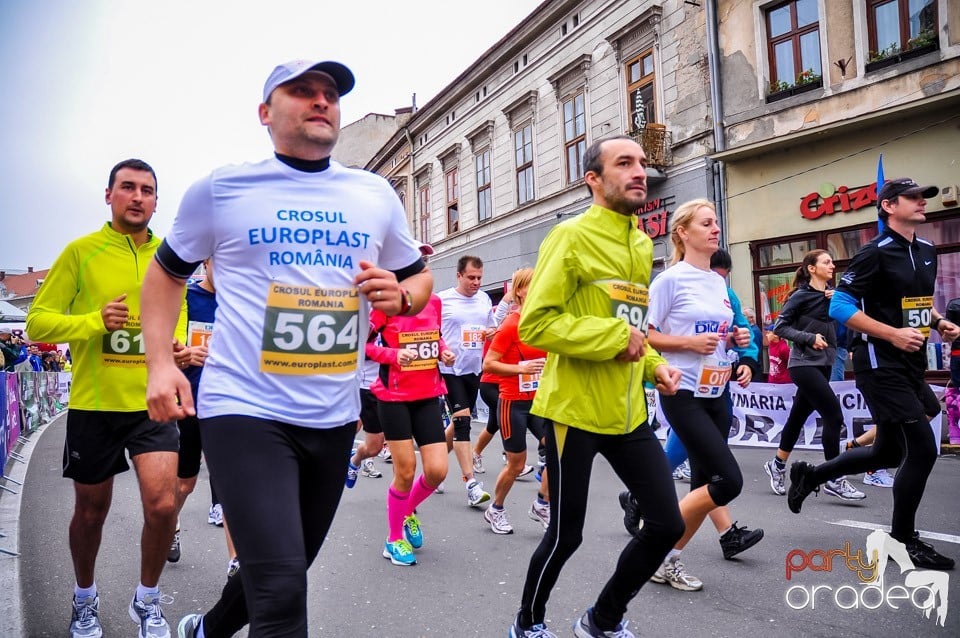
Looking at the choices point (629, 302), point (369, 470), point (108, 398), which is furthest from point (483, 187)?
point (629, 302)

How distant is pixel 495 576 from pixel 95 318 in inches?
103

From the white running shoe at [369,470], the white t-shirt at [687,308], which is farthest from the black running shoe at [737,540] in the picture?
the white running shoe at [369,470]

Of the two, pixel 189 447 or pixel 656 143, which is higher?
pixel 656 143

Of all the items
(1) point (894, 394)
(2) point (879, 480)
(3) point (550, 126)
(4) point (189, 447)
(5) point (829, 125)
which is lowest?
(2) point (879, 480)

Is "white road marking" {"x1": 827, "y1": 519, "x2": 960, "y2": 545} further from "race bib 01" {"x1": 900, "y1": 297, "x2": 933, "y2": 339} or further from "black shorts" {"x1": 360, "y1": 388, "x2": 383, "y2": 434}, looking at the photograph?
"black shorts" {"x1": 360, "y1": 388, "x2": 383, "y2": 434}

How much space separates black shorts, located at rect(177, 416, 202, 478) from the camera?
4934 mm

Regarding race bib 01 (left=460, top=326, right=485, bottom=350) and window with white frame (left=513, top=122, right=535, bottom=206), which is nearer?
race bib 01 (left=460, top=326, right=485, bottom=350)

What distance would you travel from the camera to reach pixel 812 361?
23.0ft

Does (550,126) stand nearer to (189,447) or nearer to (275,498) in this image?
(189,447)

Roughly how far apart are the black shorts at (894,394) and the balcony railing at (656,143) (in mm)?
12651

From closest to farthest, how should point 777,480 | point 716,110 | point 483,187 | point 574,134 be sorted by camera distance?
point 777,480 → point 716,110 → point 574,134 → point 483,187

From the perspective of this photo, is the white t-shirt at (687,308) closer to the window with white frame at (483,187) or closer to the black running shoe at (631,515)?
the black running shoe at (631,515)

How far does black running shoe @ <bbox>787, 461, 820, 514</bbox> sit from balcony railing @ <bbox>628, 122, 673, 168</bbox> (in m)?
12.3

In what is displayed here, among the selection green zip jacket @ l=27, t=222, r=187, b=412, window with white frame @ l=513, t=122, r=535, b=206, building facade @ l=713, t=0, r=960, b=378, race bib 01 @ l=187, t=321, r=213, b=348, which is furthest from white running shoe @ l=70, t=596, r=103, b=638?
window with white frame @ l=513, t=122, r=535, b=206
